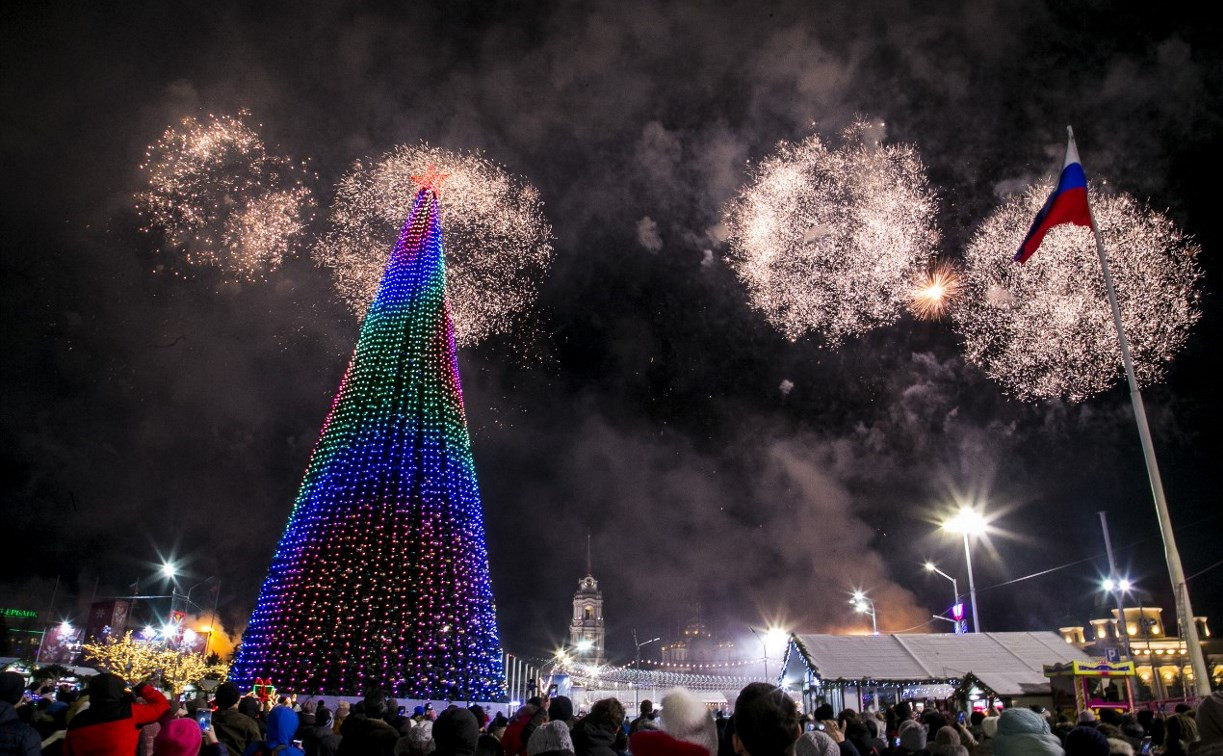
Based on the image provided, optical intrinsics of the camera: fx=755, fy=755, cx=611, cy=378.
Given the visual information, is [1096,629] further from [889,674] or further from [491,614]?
[491,614]

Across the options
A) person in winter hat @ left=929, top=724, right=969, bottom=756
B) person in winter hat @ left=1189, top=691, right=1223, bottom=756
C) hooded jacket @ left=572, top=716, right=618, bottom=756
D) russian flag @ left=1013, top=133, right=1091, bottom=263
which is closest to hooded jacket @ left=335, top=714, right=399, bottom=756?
hooded jacket @ left=572, top=716, right=618, bottom=756

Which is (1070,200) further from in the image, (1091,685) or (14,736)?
(14,736)

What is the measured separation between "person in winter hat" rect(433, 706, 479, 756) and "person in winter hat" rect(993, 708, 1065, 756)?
3.49 meters

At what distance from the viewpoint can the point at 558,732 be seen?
534cm

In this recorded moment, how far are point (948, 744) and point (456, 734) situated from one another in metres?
5.07

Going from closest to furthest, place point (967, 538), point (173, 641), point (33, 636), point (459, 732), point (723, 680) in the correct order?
point (459, 732), point (967, 538), point (723, 680), point (173, 641), point (33, 636)

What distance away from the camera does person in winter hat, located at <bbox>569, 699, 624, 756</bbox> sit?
5.35m

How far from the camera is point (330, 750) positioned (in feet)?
24.8

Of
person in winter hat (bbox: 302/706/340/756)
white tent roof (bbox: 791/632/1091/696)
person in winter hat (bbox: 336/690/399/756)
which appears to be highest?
white tent roof (bbox: 791/632/1091/696)

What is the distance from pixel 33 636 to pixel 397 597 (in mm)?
103838

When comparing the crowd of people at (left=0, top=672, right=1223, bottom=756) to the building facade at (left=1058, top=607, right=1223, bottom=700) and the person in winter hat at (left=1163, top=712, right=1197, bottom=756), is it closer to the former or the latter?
the person in winter hat at (left=1163, top=712, right=1197, bottom=756)

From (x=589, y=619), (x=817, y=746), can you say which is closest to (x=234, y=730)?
(x=817, y=746)

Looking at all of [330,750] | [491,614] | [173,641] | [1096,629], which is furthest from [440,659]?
[1096,629]

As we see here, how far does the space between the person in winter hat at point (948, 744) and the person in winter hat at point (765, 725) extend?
4.79 meters
